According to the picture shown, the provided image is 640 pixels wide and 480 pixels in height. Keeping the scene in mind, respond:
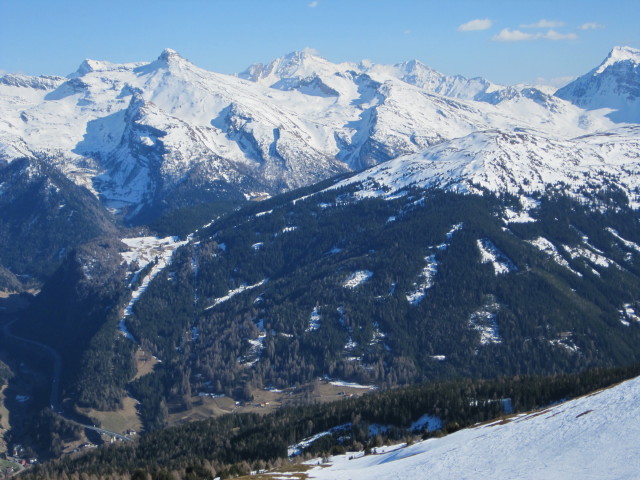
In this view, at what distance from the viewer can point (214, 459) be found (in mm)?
183750

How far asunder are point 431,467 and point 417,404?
74.1 metres

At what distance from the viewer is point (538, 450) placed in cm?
12019

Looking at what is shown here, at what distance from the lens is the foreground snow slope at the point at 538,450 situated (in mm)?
108875

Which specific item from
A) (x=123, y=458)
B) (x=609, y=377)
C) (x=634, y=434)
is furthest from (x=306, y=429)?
(x=634, y=434)

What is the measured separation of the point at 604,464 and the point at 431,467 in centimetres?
2648

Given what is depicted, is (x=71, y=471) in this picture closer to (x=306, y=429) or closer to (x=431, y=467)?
(x=306, y=429)

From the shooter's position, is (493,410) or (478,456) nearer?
(478,456)

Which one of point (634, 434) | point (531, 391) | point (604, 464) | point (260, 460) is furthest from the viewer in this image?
point (531, 391)

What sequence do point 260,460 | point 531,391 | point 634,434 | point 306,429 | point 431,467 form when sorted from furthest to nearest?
point 306,429 < point 531,391 < point 260,460 < point 431,467 < point 634,434

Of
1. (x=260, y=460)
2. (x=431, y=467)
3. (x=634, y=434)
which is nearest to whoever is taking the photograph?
(x=634, y=434)

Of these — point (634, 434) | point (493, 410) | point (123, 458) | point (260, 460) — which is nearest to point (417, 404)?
point (493, 410)

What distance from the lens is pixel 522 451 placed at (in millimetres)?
121375

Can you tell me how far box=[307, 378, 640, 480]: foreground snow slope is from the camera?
10888 cm

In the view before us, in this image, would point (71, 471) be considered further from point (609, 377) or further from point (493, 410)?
point (609, 377)
